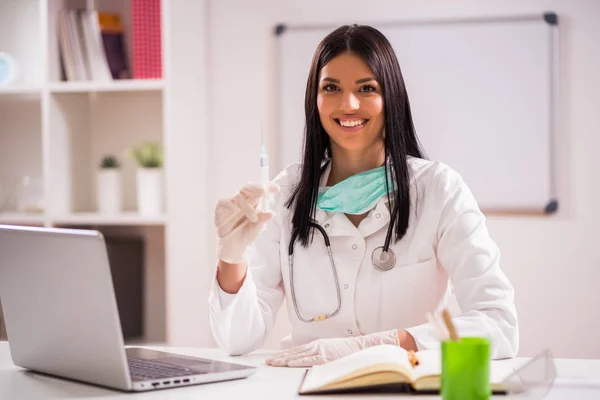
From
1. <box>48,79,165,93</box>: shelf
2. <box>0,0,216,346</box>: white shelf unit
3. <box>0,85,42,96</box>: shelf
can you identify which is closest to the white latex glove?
<box>0,0,216,346</box>: white shelf unit

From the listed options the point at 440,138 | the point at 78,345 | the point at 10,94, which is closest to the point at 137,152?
the point at 10,94

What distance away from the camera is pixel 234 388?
1365 millimetres

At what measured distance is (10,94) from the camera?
3.46m

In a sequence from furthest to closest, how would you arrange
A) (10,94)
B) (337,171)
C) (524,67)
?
(10,94) → (524,67) → (337,171)

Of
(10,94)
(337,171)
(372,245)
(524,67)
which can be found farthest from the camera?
(10,94)

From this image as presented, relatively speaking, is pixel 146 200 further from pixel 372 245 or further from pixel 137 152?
pixel 372 245

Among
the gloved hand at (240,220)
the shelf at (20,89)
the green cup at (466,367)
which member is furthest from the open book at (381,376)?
the shelf at (20,89)

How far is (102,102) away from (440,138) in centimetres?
148

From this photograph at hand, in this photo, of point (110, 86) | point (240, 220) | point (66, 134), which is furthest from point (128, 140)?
point (240, 220)

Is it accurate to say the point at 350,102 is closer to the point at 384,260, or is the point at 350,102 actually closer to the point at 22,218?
the point at 384,260

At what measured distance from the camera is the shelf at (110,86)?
315 cm

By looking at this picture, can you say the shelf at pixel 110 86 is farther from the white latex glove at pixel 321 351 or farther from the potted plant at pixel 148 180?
the white latex glove at pixel 321 351

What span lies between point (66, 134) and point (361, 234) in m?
1.85

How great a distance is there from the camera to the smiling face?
6.48ft
